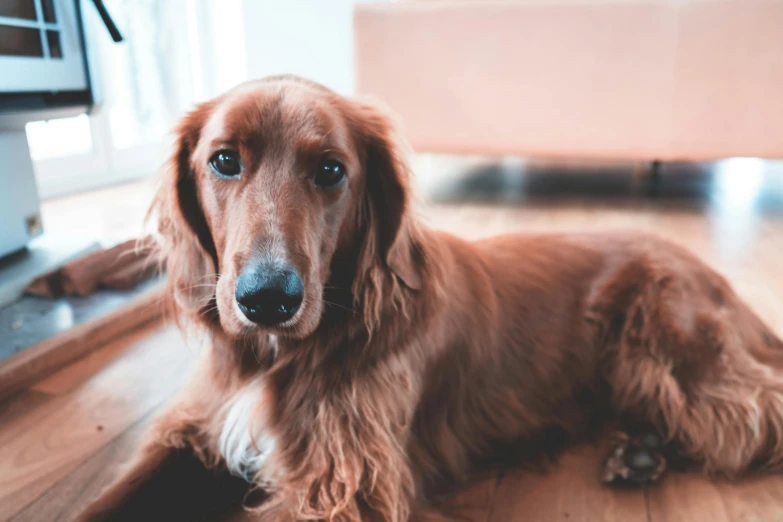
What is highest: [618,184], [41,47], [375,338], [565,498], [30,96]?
[41,47]

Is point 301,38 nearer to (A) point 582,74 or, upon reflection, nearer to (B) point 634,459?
(A) point 582,74

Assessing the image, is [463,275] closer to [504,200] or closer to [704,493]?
[704,493]

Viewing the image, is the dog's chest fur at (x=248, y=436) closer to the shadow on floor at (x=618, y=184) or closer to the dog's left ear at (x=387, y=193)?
the dog's left ear at (x=387, y=193)

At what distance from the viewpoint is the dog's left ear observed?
132 cm

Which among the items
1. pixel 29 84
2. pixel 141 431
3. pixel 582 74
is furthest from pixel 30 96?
pixel 582 74

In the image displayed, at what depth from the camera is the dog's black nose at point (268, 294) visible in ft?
3.45

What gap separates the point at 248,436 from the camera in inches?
52.1

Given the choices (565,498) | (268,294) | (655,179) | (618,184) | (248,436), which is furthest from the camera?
(618,184)

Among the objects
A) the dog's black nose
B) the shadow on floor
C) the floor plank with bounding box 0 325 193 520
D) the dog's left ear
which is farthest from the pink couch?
the dog's black nose

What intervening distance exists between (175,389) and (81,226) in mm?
1911

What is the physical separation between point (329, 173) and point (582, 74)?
3.04 m

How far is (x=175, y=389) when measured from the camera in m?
1.85

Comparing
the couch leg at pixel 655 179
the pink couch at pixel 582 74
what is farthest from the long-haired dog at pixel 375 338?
the couch leg at pixel 655 179

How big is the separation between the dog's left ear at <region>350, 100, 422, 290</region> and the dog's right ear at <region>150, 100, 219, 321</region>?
1.06ft
